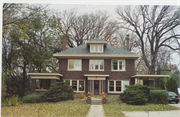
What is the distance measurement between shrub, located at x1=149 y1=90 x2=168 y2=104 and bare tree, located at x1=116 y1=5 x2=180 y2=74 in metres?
8.59

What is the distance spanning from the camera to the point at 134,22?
75.0 feet

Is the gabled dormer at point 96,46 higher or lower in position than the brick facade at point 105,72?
higher

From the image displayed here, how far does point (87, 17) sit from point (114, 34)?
3911mm

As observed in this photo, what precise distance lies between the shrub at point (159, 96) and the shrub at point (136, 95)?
48cm

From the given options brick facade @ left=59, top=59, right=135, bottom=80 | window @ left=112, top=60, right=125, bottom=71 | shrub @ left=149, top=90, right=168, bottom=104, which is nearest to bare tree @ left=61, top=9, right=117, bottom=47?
window @ left=112, top=60, right=125, bottom=71

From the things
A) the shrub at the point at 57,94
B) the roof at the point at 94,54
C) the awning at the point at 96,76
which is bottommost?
the shrub at the point at 57,94

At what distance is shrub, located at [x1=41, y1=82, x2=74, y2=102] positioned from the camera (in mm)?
15141

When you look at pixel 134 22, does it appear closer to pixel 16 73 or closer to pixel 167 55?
pixel 167 55

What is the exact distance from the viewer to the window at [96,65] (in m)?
18.8

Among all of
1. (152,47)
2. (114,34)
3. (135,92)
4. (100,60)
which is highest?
(114,34)

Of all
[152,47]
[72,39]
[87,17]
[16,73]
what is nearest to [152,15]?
[152,47]

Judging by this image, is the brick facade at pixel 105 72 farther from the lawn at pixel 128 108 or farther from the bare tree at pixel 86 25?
the bare tree at pixel 86 25

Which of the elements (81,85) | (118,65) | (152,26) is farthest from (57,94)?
(152,26)

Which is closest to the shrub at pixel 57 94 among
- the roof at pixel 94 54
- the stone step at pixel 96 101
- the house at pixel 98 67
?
the stone step at pixel 96 101
